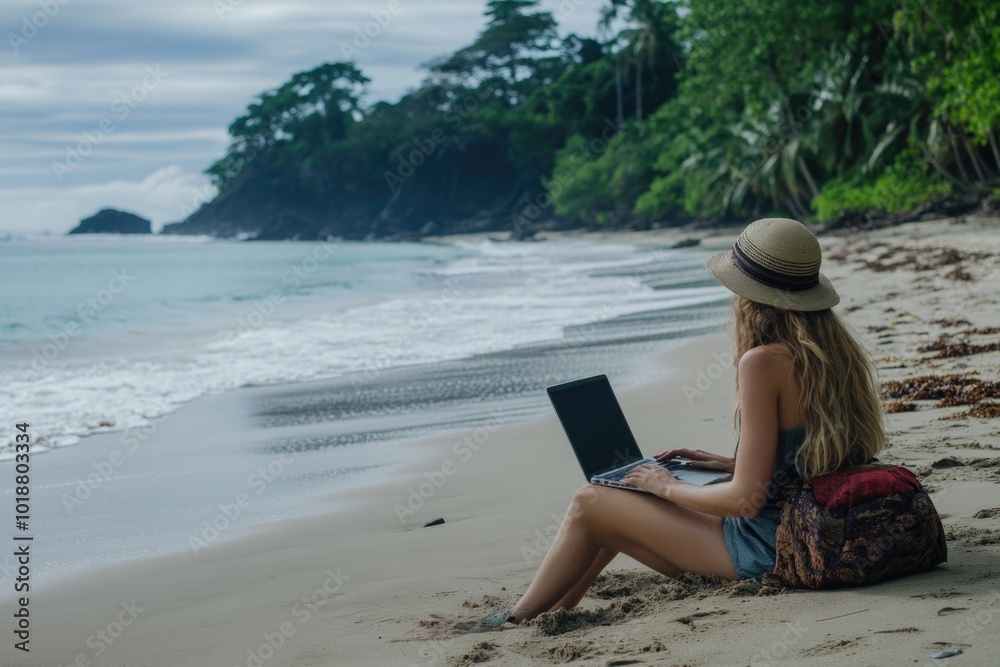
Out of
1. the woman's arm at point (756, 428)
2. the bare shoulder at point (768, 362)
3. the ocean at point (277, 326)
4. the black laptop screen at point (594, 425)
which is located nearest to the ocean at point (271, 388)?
the ocean at point (277, 326)

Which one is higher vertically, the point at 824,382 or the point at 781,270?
the point at 781,270

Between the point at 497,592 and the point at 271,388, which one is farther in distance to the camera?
the point at 271,388

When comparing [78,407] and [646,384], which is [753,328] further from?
[78,407]

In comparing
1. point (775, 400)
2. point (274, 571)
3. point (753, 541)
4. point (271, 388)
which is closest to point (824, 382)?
point (775, 400)

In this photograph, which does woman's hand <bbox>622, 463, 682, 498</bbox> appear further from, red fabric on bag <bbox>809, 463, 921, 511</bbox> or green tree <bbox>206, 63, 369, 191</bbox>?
green tree <bbox>206, 63, 369, 191</bbox>

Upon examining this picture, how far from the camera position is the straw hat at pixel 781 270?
266 cm

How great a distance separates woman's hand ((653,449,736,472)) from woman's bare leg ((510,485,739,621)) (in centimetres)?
17

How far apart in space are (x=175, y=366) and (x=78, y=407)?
2.97m

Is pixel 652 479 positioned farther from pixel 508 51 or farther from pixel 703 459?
pixel 508 51

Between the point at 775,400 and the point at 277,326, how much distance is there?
1419cm

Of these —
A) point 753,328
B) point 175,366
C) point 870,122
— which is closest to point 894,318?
point 753,328

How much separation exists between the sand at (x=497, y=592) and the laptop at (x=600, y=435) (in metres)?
0.39

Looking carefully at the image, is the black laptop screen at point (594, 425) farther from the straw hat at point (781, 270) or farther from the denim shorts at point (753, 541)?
the straw hat at point (781, 270)

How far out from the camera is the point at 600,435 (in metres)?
3.17
